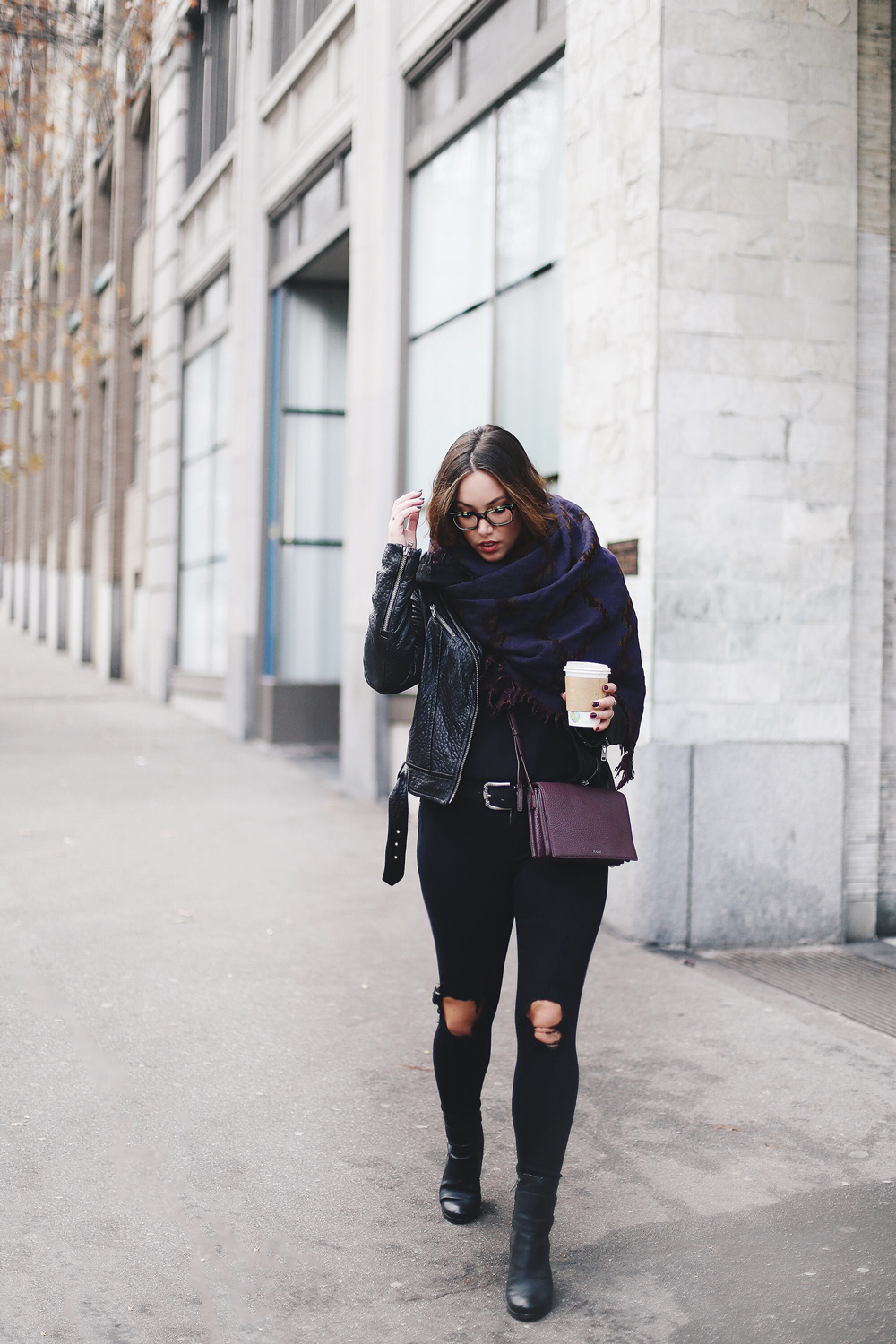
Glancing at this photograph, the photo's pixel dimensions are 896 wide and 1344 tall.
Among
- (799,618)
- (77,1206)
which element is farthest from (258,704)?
(77,1206)

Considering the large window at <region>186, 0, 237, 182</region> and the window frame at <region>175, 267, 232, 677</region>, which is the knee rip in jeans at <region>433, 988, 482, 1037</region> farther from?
the large window at <region>186, 0, 237, 182</region>

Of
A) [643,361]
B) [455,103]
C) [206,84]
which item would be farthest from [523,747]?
[206,84]

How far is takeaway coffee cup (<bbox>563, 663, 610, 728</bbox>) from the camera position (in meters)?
2.80

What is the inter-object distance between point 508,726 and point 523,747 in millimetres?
62

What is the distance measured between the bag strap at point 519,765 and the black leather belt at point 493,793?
0.7 inches

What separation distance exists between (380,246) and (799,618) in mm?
5364

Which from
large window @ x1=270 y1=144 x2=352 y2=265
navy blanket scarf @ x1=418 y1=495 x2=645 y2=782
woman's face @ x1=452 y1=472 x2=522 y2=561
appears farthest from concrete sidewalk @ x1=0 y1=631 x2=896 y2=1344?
large window @ x1=270 y1=144 x2=352 y2=265

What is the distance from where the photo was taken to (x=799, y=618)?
641 cm

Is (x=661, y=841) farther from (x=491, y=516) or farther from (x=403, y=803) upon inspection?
(x=491, y=516)

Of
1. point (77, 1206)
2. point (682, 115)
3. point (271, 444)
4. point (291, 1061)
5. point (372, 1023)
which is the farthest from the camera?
point (271, 444)

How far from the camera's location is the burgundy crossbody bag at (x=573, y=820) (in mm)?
2945

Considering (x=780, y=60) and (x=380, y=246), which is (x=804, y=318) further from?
(x=380, y=246)

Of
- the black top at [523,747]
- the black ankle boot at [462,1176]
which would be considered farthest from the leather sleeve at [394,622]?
the black ankle boot at [462,1176]

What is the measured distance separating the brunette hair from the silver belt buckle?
22.5 inches
